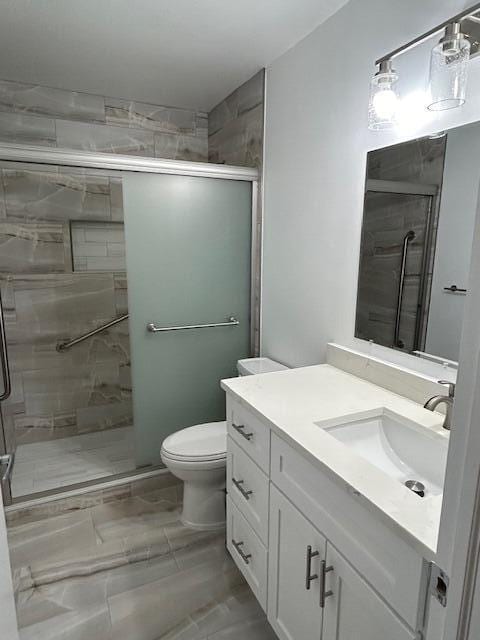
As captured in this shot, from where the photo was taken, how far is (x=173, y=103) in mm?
2701

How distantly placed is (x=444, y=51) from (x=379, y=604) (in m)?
1.46

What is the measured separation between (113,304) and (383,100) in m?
2.24

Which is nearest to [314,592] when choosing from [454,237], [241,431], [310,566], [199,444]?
[310,566]

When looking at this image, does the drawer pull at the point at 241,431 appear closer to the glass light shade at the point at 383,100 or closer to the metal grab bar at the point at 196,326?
the metal grab bar at the point at 196,326

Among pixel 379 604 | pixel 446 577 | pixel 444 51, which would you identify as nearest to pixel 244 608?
pixel 379 604

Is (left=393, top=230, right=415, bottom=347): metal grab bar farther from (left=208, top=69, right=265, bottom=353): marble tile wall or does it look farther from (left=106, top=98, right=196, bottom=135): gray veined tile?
(left=106, top=98, right=196, bottom=135): gray veined tile

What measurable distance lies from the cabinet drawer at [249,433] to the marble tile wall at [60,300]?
1642mm

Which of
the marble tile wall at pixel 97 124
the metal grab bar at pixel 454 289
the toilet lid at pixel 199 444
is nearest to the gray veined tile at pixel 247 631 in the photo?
the toilet lid at pixel 199 444

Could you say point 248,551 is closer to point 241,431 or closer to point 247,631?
point 247,631

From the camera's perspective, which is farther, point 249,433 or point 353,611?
point 249,433

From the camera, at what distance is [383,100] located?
134cm

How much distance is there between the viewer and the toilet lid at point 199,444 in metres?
1.87

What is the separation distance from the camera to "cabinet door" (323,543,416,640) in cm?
83

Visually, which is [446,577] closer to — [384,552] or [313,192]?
[384,552]
